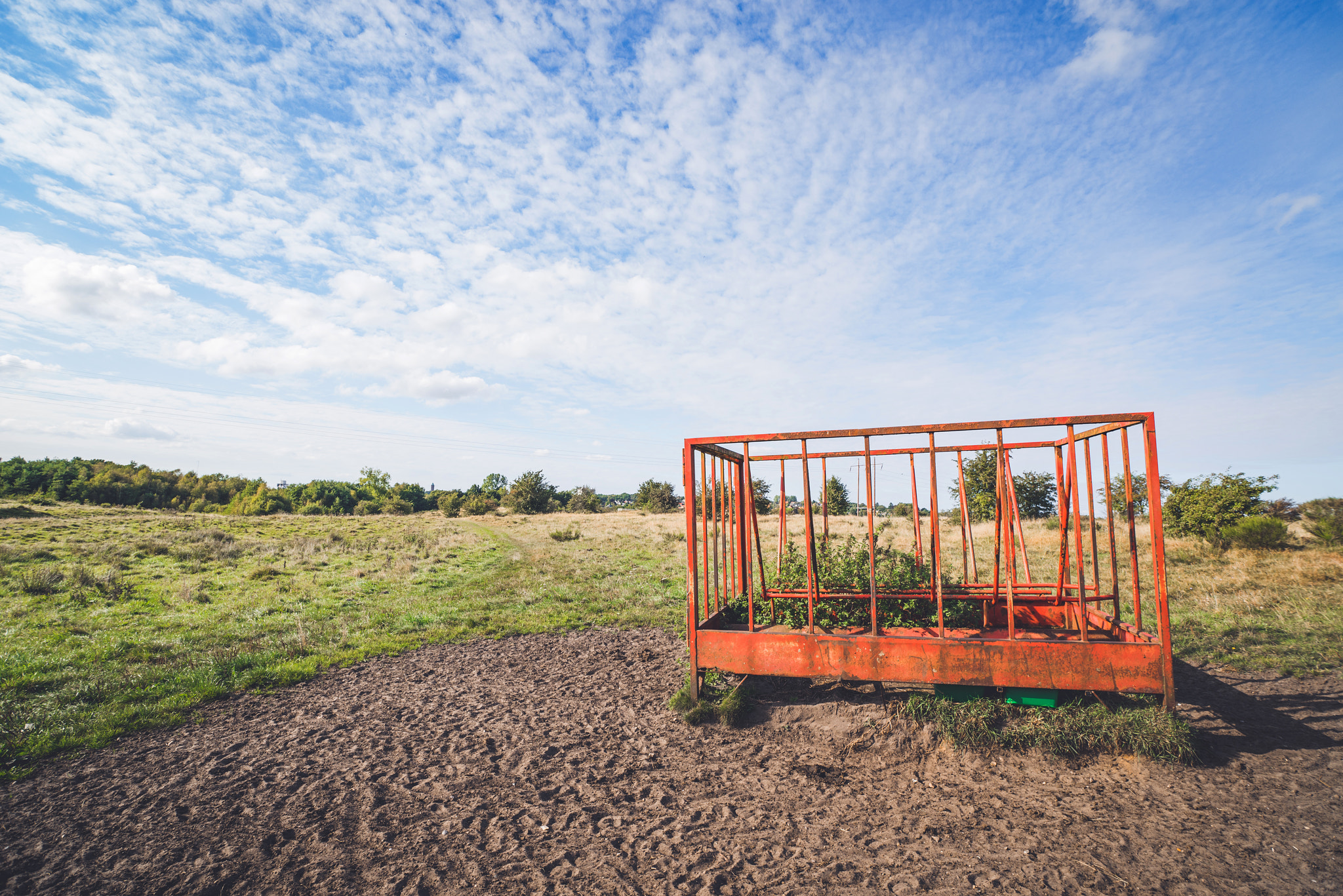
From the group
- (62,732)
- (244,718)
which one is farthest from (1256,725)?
(62,732)

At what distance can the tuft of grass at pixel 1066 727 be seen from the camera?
482cm

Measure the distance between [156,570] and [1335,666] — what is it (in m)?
28.2

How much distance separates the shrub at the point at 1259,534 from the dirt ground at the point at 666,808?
1569 centimetres

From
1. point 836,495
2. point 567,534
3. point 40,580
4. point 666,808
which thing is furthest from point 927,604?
point 836,495

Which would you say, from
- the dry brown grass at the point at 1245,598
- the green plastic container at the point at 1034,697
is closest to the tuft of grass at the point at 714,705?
the green plastic container at the point at 1034,697

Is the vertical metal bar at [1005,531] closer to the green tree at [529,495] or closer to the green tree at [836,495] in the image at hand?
the green tree at [836,495]

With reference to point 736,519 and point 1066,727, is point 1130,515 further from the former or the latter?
point 736,519

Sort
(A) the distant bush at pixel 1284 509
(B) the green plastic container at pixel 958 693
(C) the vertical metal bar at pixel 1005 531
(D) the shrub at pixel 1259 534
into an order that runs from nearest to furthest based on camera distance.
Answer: (C) the vertical metal bar at pixel 1005 531, (B) the green plastic container at pixel 958 693, (D) the shrub at pixel 1259 534, (A) the distant bush at pixel 1284 509

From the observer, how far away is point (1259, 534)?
18047 millimetres

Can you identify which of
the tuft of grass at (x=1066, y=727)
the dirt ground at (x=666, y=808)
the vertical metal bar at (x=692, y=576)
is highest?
the vertical metal bar at (x=692, y=576)

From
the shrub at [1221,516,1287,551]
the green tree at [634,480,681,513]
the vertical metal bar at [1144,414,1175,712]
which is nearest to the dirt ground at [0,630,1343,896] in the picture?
the vertical metal bar at [1144,414,1175,712]

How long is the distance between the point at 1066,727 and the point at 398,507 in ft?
273

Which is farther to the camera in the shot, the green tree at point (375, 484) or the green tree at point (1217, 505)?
the green tree at point (375, 484)

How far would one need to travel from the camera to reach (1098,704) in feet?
17.5
